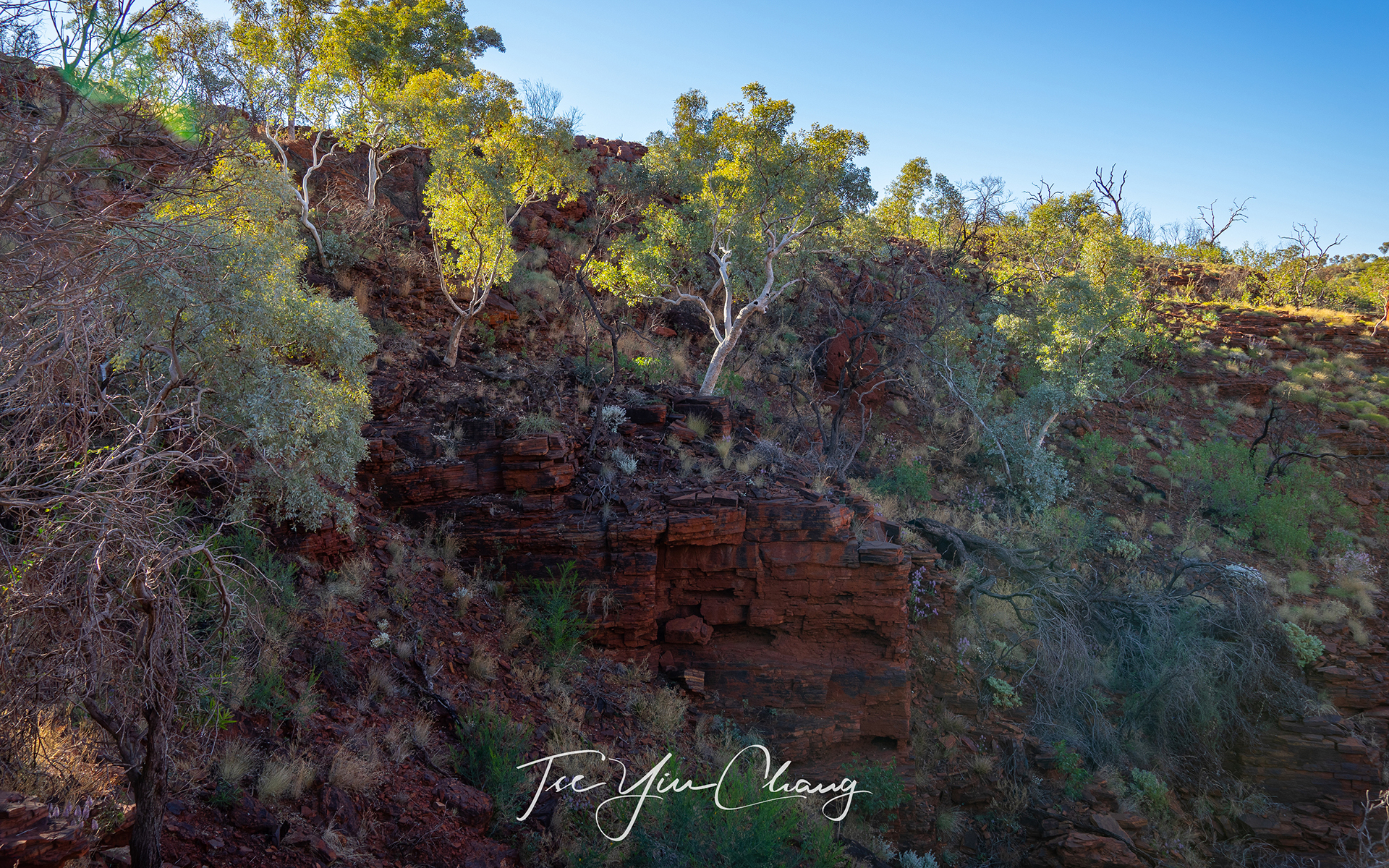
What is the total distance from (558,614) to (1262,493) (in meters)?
19.0

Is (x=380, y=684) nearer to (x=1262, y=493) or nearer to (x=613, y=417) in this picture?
(x=613, y=417)

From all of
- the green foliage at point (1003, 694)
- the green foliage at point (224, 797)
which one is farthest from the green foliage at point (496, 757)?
the green foliage at point (1003, 694)

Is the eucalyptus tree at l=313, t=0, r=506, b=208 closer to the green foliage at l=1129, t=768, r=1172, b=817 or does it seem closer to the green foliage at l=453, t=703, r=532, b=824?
the green foliage at l=453, t=703, r=532, b=824

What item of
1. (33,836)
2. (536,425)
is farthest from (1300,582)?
(33,836)

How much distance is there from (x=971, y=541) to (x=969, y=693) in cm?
347

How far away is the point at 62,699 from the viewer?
428cm

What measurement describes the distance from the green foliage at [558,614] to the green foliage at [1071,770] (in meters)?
7.30

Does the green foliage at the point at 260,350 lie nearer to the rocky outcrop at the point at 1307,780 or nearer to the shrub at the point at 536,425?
the shrub at the point at 536,425

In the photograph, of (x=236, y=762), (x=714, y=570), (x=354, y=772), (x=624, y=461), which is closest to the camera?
(x=236, y=762)

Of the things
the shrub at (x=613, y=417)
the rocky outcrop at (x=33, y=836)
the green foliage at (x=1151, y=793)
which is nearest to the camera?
the rocky outcrop at (x=33, y=836)

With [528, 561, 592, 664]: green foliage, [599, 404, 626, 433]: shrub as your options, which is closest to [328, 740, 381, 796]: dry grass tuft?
[528, 561, 592, 664]: green foliage

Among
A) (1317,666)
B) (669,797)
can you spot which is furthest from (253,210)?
(1317,666)

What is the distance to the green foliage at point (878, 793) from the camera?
31.4ft

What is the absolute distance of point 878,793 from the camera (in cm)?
962
